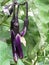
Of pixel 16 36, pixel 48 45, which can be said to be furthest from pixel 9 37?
pixel 48 45

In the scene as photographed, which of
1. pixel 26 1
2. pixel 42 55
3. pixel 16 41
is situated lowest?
pixel 42 55

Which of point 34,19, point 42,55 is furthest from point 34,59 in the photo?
point 34,19

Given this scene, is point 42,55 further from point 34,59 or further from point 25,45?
point 25,45

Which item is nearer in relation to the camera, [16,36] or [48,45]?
[16,36]

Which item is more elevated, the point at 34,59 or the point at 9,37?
the point at 9,37

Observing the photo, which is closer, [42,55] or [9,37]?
[9,37]

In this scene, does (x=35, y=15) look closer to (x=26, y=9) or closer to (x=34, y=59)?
(x=26, y=9)
